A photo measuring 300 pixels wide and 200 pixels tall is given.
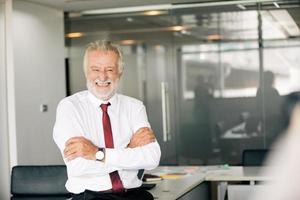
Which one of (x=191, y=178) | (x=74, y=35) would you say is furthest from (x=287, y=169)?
(x=74, y=35)

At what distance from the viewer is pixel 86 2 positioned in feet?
24.9

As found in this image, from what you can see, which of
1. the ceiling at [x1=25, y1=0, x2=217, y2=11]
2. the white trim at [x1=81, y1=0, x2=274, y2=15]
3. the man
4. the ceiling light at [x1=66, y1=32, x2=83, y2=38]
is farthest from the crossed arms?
the ceiling light at [x1=66, y1=32, x2=83, y2=38]

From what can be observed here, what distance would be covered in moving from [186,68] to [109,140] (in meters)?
5.38

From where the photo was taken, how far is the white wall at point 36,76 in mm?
7000

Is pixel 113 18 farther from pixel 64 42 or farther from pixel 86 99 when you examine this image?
pixel 86 99

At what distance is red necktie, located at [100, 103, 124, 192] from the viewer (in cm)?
255

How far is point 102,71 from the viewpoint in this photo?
2.69 m

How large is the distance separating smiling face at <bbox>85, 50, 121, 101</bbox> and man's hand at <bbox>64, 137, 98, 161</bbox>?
0.26 metres

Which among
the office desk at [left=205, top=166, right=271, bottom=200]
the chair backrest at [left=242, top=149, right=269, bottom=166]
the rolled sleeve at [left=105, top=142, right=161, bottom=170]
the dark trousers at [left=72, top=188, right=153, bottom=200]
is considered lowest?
the office desk at [left=205, top=166, right=271, bottom=200]

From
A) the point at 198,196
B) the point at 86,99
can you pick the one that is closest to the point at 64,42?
the point at 198,196

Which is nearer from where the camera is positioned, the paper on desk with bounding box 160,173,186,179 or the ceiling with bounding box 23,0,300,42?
the paper on desk with bounding box 160,173,186,179

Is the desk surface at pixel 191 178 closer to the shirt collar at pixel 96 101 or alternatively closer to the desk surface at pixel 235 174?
the desk surface at pixel 235 174

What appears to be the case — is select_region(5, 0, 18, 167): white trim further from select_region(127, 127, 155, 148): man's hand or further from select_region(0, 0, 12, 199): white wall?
select_region(127, 127, 155, 148): man's hand

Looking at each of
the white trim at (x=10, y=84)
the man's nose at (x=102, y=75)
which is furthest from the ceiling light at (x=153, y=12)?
the man's nose at (x=102, y=75)
